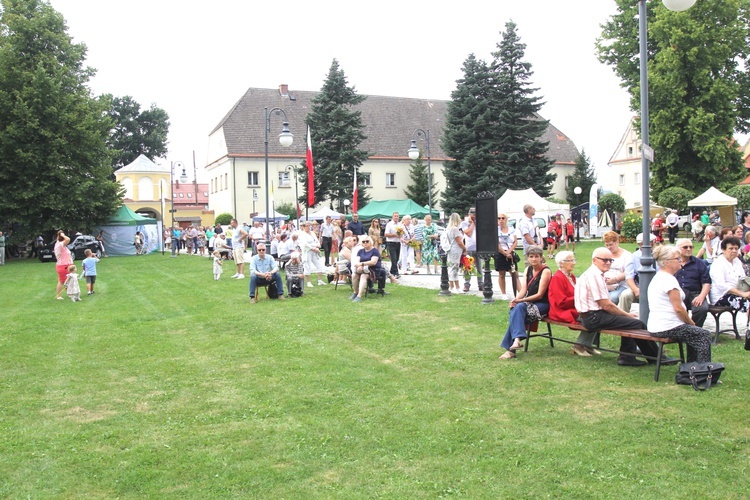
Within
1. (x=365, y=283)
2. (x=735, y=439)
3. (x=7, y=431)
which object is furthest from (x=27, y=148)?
(x=735, y=439)

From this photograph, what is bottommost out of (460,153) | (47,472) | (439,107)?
(47,472)

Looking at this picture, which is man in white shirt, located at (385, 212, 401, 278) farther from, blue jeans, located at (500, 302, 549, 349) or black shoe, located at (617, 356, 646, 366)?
black shoe, located at (617, 356, 646, 366)

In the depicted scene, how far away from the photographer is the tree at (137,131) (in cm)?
7948

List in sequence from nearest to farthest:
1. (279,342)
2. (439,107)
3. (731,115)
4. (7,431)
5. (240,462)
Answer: (240,462) → (7,431) → (279,342) → (731,115) → (439,107)

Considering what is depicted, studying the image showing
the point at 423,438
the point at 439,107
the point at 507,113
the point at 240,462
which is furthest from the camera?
the point at 439,107

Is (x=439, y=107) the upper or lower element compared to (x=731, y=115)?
upper

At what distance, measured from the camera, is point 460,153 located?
1860 inches

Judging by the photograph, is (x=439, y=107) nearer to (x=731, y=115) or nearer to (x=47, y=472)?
(x=731, y=115)

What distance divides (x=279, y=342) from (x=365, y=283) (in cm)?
526

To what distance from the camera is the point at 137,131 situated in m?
80.9

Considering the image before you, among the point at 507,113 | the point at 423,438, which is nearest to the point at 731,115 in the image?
the point at 507,113

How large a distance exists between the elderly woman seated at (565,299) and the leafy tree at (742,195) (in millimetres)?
37738

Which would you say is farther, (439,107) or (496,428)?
(439,107)

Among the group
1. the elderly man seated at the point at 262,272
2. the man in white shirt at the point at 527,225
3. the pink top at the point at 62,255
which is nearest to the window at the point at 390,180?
the pink top at the point at 62,255
